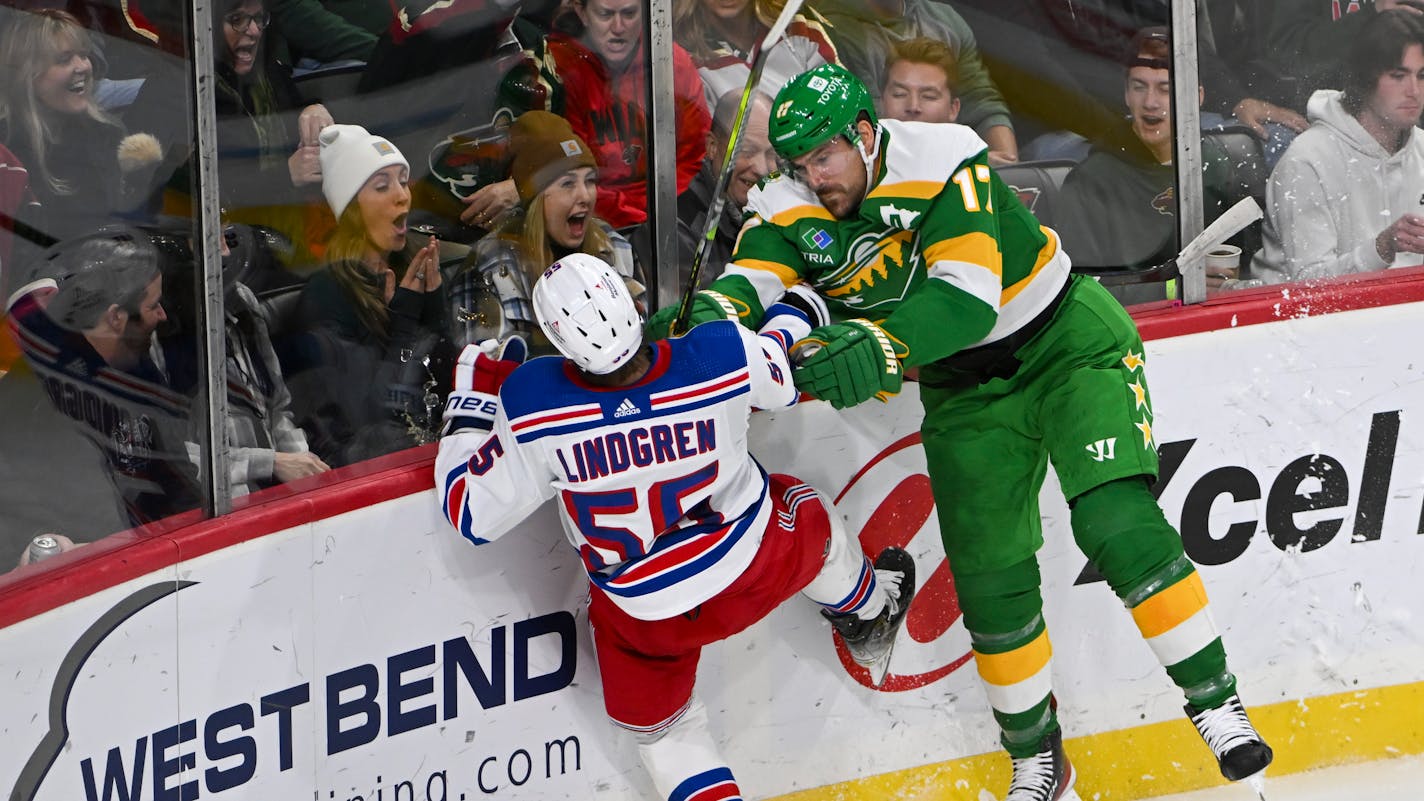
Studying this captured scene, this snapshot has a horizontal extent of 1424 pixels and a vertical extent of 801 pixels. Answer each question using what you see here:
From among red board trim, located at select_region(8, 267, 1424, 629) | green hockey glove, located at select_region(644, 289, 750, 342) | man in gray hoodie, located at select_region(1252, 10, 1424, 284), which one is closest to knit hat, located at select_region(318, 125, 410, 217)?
red board trim, located at select_region(8, 267, 1424, 629)

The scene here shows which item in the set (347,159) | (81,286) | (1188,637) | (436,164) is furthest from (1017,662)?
(81,286)

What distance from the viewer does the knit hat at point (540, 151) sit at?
2.91 metres

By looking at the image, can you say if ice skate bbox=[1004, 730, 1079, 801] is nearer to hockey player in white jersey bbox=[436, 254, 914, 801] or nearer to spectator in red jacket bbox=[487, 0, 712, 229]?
hockey player in white jersey bbox=[436, 254, 914, 801]

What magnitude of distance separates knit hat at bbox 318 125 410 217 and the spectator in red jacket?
0.21 m

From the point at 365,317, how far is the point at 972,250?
1069 mm

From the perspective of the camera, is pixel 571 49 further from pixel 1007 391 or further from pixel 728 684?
pixel 728 684

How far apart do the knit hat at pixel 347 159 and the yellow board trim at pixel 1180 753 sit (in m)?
1.50

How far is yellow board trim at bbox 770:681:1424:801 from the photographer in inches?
133

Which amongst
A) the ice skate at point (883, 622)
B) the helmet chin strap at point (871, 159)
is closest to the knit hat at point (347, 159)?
the helmet chin strap at point (871, 159)

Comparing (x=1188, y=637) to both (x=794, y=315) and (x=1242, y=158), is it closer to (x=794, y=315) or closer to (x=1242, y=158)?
(x=794, y=315)

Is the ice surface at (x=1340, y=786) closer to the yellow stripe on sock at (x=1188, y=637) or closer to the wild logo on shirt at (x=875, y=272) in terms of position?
the yellow stripe on sock at (x=1188, y=637)

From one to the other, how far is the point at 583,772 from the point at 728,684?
1.12 ft

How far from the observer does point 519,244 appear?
2953 millimetres

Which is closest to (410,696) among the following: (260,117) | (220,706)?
(220,706)
